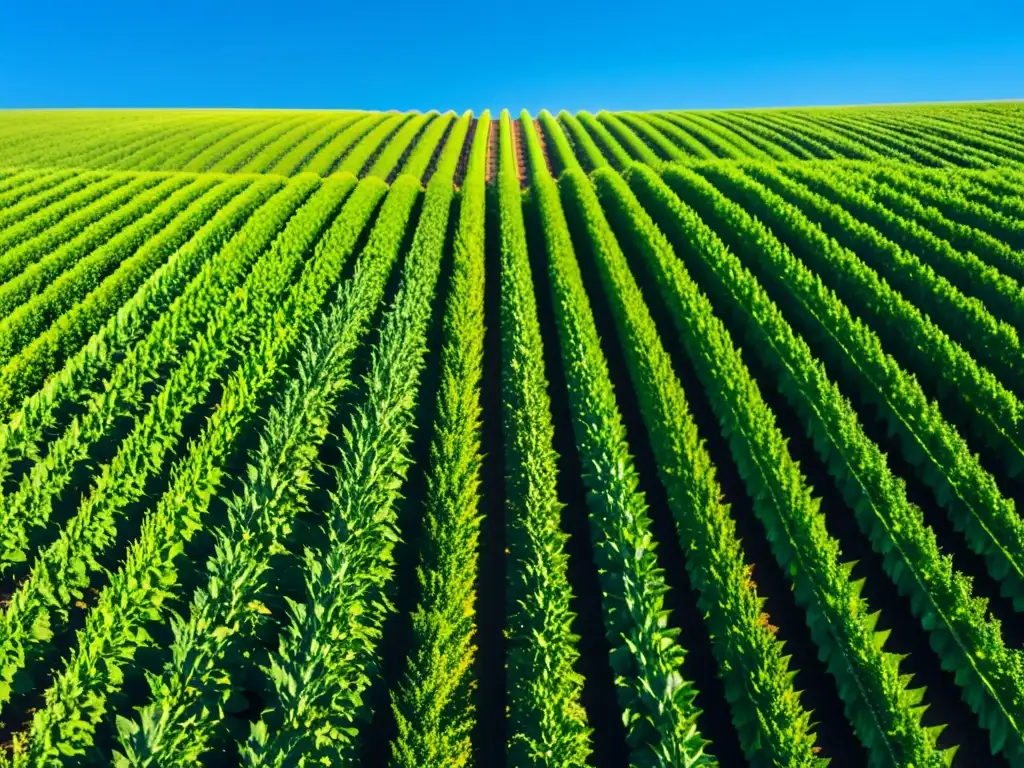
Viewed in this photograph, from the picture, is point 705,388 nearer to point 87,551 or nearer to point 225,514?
point 225,514

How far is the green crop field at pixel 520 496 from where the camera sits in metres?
7.89

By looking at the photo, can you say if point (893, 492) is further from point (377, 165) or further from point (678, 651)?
point (377, 165)

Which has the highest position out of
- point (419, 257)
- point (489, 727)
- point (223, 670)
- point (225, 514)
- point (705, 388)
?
point (419, 257)

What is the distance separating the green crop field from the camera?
7.89 metres

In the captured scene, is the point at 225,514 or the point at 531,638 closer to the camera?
the point at 531,638

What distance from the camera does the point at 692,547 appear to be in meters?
10.1

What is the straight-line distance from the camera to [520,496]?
36.3 ft

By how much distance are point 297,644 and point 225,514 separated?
4.10 metres

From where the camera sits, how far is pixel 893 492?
10.5 metres

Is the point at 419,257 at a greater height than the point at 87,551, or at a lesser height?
greater

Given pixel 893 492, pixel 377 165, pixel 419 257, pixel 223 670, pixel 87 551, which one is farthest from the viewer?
pixel 377 165

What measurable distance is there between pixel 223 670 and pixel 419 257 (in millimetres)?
16021

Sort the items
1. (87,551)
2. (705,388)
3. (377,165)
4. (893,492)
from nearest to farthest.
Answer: (87,551)
(893,492)
(705,388)
(377,165)

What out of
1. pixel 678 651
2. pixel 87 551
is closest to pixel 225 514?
pixel 87 551
